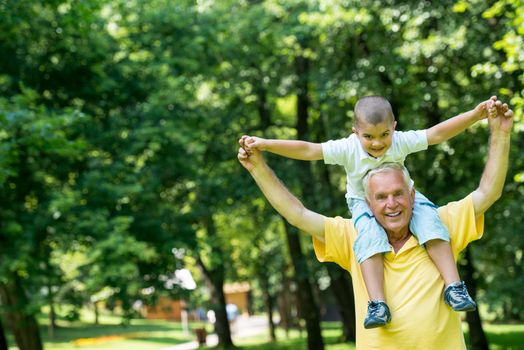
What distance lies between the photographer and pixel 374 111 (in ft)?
12.5

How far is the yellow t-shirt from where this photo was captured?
354 cm

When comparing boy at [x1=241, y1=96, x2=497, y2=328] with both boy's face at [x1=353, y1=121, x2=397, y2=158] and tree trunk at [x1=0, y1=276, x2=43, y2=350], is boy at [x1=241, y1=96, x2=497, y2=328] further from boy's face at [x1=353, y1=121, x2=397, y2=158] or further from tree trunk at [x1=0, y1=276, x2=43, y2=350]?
tree trunk at [x1=0, y1=276, x2=43, y2=350]

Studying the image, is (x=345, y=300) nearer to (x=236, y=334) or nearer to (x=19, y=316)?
(x=19, y=316)

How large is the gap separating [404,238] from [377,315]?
0.49 meters

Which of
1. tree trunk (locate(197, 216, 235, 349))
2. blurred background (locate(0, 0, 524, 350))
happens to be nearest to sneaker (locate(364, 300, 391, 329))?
blurred background (locate(0, 0, 524, 350))

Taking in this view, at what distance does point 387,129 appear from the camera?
12.7ft

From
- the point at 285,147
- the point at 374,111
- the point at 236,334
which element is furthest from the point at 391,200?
the point at 236,334

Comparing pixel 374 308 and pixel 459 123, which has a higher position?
pixel 459 123

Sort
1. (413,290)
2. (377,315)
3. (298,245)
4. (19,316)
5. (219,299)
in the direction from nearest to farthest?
(377,315), (413,290), (19,316), (298,245), (219,299)

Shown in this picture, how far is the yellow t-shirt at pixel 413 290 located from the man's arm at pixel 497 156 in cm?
10

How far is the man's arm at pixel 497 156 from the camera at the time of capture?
12.1 feet

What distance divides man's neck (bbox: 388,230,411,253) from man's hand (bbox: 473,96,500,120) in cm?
65

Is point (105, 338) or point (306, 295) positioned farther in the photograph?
point (105, 338)

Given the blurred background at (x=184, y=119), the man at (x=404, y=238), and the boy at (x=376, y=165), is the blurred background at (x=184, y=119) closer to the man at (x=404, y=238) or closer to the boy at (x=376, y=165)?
the boy at (x=376, y=165)
